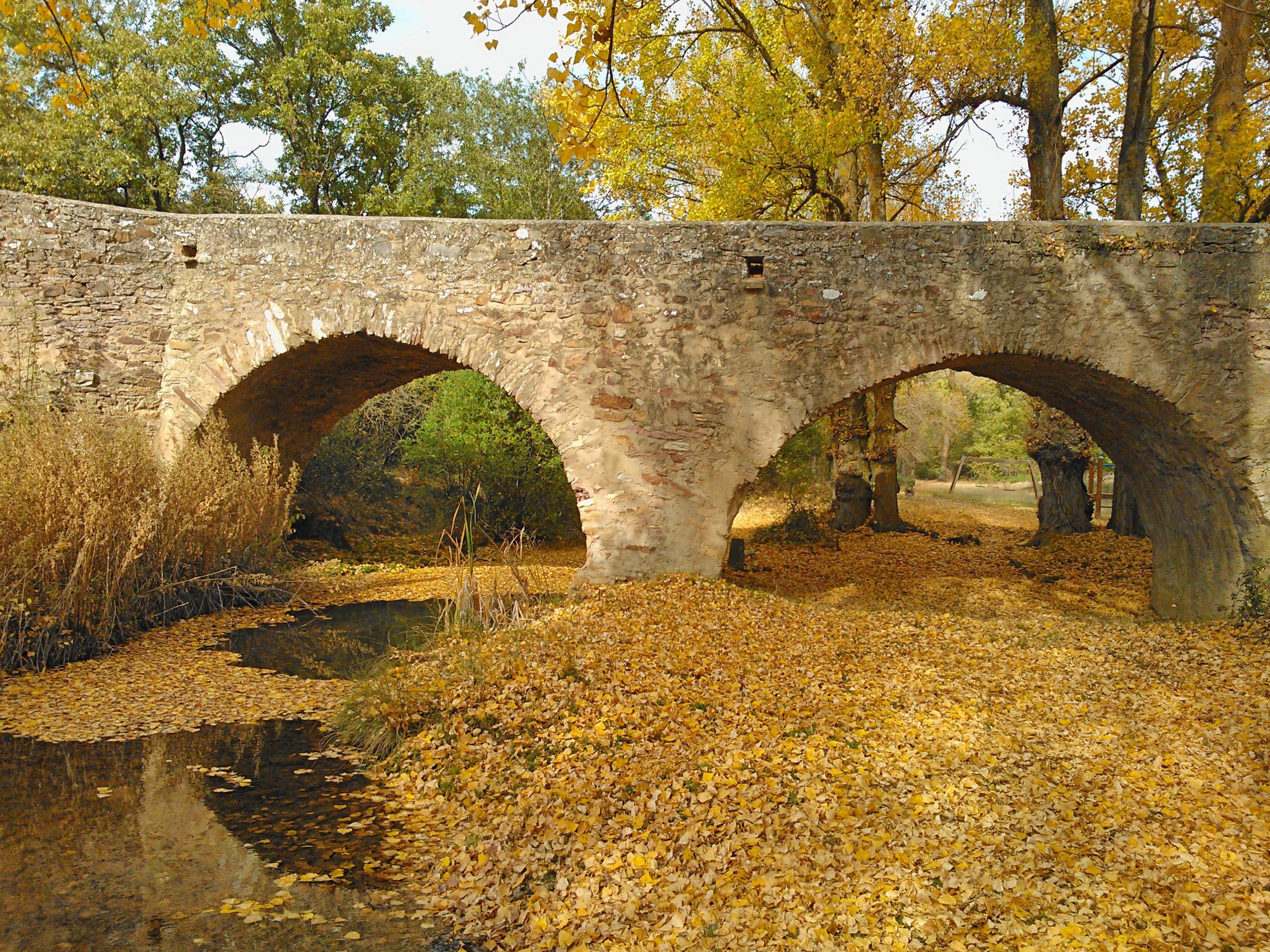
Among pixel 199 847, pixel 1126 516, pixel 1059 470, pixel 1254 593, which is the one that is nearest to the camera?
pixel 199 847

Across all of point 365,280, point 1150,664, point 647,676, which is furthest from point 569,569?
point 1150,664

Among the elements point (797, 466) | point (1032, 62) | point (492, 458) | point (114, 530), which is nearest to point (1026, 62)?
point (1032, 62)

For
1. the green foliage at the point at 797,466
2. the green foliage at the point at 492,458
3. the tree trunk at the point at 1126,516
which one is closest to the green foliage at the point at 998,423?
the green foliage at the point at 797,466

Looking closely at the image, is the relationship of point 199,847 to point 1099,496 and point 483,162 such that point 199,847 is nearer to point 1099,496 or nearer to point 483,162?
point 1099,496

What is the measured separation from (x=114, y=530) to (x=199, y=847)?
3.79 meters

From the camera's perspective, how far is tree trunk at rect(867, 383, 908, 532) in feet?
41.4

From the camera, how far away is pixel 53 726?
504 centimetres

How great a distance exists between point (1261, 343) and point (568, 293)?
18.1 ft

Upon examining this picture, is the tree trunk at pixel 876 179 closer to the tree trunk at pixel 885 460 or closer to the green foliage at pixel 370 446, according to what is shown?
the tree trunk at pixel 885 460

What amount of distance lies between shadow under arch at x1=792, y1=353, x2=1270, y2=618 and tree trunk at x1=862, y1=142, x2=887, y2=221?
421cm

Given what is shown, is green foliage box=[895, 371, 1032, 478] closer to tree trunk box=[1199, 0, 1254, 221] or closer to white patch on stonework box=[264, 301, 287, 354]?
tree trunk box=[1199, 0, 1254, 221]

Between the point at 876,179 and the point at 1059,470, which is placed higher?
the point at 876,179

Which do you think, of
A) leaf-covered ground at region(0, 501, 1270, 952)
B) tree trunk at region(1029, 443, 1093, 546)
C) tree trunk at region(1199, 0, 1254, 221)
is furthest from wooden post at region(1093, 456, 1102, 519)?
leaf-covered ground at region(0, 501, 1270, 952)

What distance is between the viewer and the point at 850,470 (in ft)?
42.5
